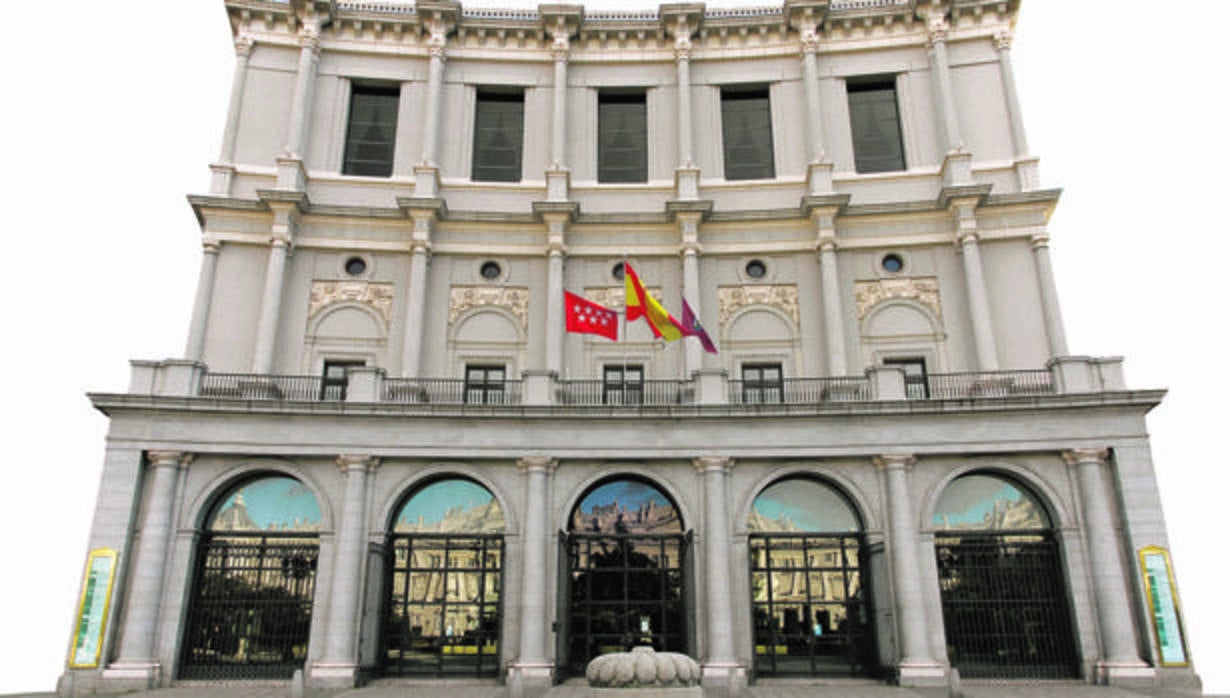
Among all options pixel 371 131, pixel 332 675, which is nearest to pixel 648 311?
pixel 332 675

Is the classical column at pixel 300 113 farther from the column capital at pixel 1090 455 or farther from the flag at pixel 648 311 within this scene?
the column capital at pixel 1090 455

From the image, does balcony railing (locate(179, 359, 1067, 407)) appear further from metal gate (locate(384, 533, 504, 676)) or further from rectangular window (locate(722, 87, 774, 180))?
rectangular window (locate(722, 87, 774, 180))

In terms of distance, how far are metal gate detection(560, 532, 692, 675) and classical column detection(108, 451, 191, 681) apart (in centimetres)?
1009

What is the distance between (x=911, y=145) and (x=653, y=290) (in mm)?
10711

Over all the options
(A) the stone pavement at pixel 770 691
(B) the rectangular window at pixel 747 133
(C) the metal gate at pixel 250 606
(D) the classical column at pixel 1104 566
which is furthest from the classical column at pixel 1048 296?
(C) the metal gate at pixel 250 606

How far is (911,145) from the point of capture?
2864 centimetres

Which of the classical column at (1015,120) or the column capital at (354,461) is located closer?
the column capital at (354,461)

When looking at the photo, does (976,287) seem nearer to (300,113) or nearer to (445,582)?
(445,582)

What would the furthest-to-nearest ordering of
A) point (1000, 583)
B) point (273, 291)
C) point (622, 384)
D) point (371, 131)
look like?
point (371, 131)
point (273, 291)
point (622, 384)
point (1000, 583)

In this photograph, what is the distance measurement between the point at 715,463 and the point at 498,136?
50.9ft

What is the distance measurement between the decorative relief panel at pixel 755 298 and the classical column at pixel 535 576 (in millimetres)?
8712

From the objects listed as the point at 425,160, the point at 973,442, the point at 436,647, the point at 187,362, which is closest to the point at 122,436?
the point at 187,362

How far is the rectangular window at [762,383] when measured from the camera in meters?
25.5

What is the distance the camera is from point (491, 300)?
27.1 m
